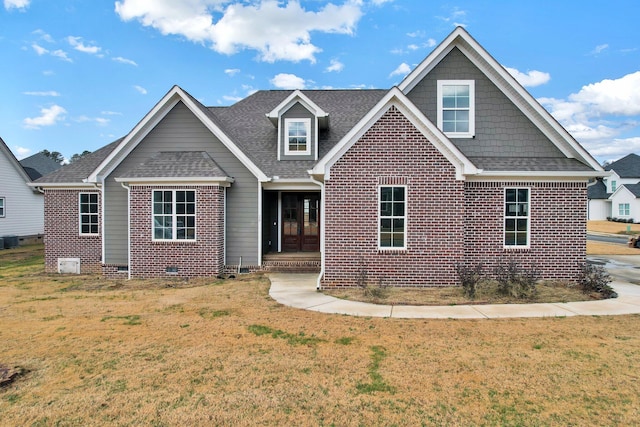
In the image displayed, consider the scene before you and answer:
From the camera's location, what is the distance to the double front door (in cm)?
1553

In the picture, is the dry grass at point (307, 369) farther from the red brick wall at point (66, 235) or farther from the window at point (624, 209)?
the window at point (624, 209)

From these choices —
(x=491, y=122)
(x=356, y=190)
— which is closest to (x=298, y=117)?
(x=356, y=190)

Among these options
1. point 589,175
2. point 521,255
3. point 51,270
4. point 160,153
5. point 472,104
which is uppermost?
point 472,104

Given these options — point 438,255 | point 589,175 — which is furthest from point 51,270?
point 589,175

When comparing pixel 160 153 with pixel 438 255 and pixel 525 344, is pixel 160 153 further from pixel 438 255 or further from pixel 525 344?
pixel 525 344

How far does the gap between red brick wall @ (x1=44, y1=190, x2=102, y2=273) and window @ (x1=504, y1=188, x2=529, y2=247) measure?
14819 mm

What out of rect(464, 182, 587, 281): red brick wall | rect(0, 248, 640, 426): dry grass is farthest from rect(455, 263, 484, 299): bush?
rect(0, 248, 640, 426): dry grass

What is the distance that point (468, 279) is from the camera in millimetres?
9945

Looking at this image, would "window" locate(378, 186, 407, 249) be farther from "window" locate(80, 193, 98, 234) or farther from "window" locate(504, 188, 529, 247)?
"window" locate(80, 193, 98, 234)

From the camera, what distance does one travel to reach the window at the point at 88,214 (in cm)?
1502

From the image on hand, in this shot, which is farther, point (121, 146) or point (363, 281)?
point (121, 146)

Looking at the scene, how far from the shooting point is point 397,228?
10.8 m

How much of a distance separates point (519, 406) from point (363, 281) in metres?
6.31

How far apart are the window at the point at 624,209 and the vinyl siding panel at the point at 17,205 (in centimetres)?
6158
